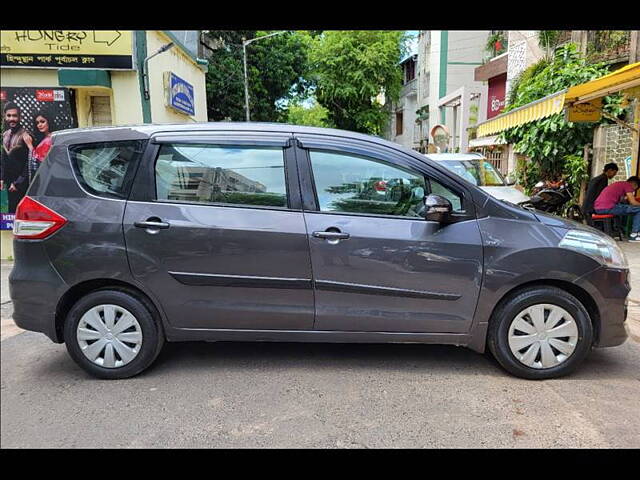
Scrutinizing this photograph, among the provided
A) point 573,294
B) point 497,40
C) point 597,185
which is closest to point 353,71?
point 497,40

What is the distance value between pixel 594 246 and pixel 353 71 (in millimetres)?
26040

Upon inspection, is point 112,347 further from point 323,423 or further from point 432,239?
point 432,239

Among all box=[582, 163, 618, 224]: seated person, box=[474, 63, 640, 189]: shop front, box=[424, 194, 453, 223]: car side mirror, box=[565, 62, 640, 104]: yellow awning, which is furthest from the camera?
box=[582, 163, 618, 224]: seated person

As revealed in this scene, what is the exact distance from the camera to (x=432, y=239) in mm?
3115

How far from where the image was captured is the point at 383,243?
310cm

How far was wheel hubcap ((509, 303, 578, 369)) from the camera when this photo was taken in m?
3.15

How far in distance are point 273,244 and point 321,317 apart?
24.4 inches

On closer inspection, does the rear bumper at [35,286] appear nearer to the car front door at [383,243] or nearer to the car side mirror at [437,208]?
the car front door at [383,243]

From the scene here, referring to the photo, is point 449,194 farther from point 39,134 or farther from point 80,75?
point 39,134

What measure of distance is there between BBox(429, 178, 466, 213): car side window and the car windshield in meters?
5.48

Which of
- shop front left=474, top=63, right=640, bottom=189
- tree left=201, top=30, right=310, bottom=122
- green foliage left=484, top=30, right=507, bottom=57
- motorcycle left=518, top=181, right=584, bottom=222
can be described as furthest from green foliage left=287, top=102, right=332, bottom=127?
motorcycle left=518, top=181, right=584, bottom=222

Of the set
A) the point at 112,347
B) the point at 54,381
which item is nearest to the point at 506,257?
the point at 112,347

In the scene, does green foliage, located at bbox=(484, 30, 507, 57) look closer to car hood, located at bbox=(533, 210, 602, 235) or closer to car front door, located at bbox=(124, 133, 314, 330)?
car hood, located at bbox=(533, 210, 602, 235)

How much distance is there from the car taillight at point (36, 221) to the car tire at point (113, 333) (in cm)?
53
